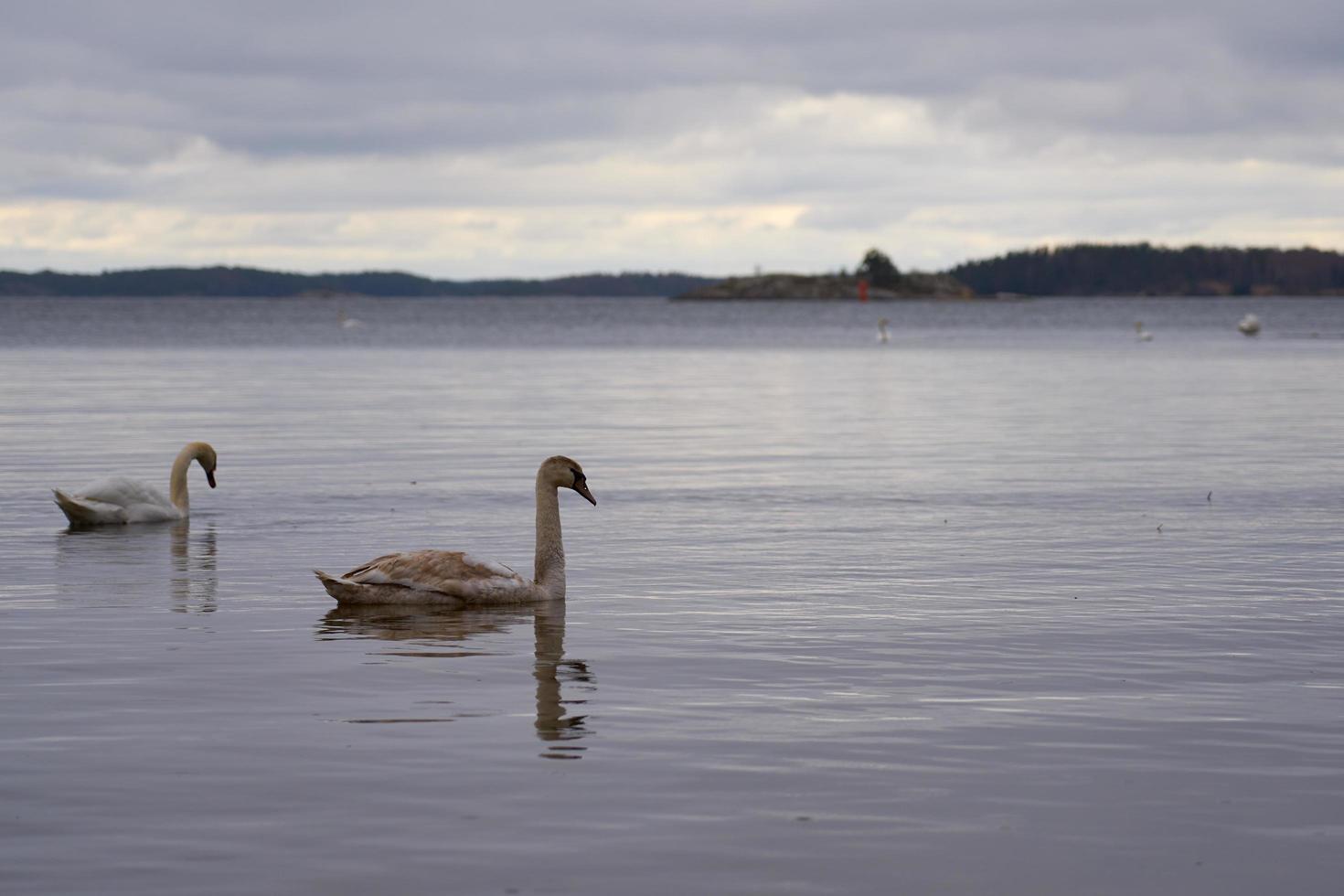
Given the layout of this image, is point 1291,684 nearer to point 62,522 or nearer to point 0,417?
point 62,522

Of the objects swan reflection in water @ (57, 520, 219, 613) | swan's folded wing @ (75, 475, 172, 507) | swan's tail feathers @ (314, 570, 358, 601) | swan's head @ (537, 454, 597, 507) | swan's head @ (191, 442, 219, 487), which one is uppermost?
swan's head @ (537, 454, 597, 507)

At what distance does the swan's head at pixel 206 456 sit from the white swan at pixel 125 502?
0.43m

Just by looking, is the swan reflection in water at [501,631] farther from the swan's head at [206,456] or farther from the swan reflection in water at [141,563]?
the swan's head at [206,456]

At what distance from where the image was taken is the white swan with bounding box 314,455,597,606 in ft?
48.7

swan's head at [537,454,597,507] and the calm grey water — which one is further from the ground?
swan's head at [537,454,597,507]

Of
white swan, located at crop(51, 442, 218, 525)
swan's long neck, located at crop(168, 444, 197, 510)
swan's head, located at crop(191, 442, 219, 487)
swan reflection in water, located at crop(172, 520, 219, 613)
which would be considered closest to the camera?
swan reflection in water, located at crop(172, 520, 219, 613)

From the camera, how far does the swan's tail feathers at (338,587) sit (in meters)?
14.7

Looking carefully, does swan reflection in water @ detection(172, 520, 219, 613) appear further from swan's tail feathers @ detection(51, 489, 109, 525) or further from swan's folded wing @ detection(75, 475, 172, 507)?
swan's tail feathers @ detection(51, 489, 109, 525)

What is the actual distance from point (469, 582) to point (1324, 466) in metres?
17.5

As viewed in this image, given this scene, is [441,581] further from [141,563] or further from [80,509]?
[80,509]

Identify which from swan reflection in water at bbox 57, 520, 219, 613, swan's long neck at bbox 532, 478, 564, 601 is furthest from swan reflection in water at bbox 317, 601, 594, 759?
swan reflection in water at bbox 57, 520, 219, 613

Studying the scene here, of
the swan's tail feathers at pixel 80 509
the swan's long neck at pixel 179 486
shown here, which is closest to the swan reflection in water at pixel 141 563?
the swan's tail feathers at pixel 80 509

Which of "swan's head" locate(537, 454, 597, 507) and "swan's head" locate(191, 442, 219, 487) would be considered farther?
"swan's head" locate(191, 442, 219, 487)

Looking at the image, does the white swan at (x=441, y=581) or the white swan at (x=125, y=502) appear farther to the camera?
the white swan at (x=125, y=502)
